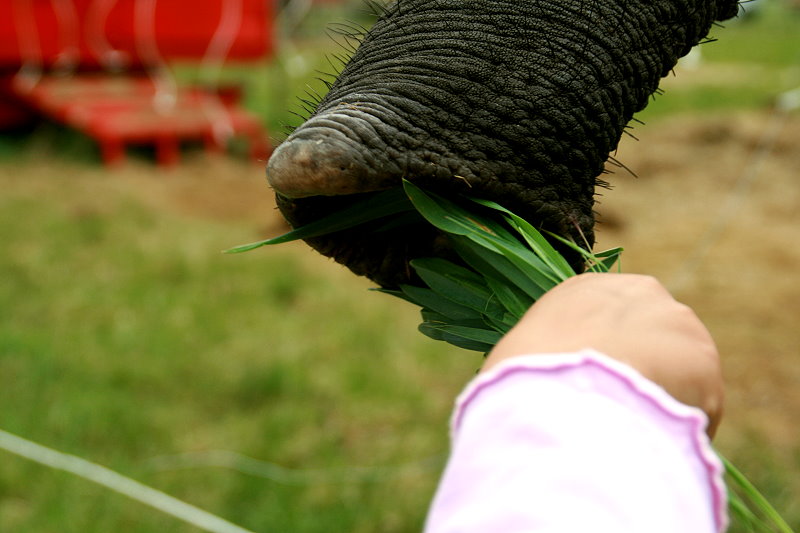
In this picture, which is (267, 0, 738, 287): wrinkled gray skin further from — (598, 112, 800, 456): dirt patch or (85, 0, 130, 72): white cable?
(85, 0, 130, 72): white cable

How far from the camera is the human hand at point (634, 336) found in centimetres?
54

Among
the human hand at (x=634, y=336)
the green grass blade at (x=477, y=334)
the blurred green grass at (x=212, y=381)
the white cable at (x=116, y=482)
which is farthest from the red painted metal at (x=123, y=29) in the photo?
the human hand at (x=634, y=336)

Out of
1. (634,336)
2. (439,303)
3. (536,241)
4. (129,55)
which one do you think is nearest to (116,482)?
(439,303)

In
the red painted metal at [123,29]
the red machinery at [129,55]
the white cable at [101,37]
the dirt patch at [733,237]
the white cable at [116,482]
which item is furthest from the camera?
the white cable at [101,37]

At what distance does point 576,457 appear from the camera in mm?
475

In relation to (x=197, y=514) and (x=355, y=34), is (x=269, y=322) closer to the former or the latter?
(x=197, y=514)

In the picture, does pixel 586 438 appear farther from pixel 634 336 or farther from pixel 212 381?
pixel 212 381

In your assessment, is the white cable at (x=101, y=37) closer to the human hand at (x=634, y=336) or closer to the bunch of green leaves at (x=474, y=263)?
the bunch of green leaves at (x=474, y=263)

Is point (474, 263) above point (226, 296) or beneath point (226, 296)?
above

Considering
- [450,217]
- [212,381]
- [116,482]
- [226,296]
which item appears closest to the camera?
[450,217]

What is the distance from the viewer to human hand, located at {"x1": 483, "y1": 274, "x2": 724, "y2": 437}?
540 millimetres

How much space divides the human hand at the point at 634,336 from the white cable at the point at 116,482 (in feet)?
5.09

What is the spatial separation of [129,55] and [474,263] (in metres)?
5.88

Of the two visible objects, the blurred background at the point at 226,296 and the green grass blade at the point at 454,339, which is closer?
the green grass blade at the point at 454,339
